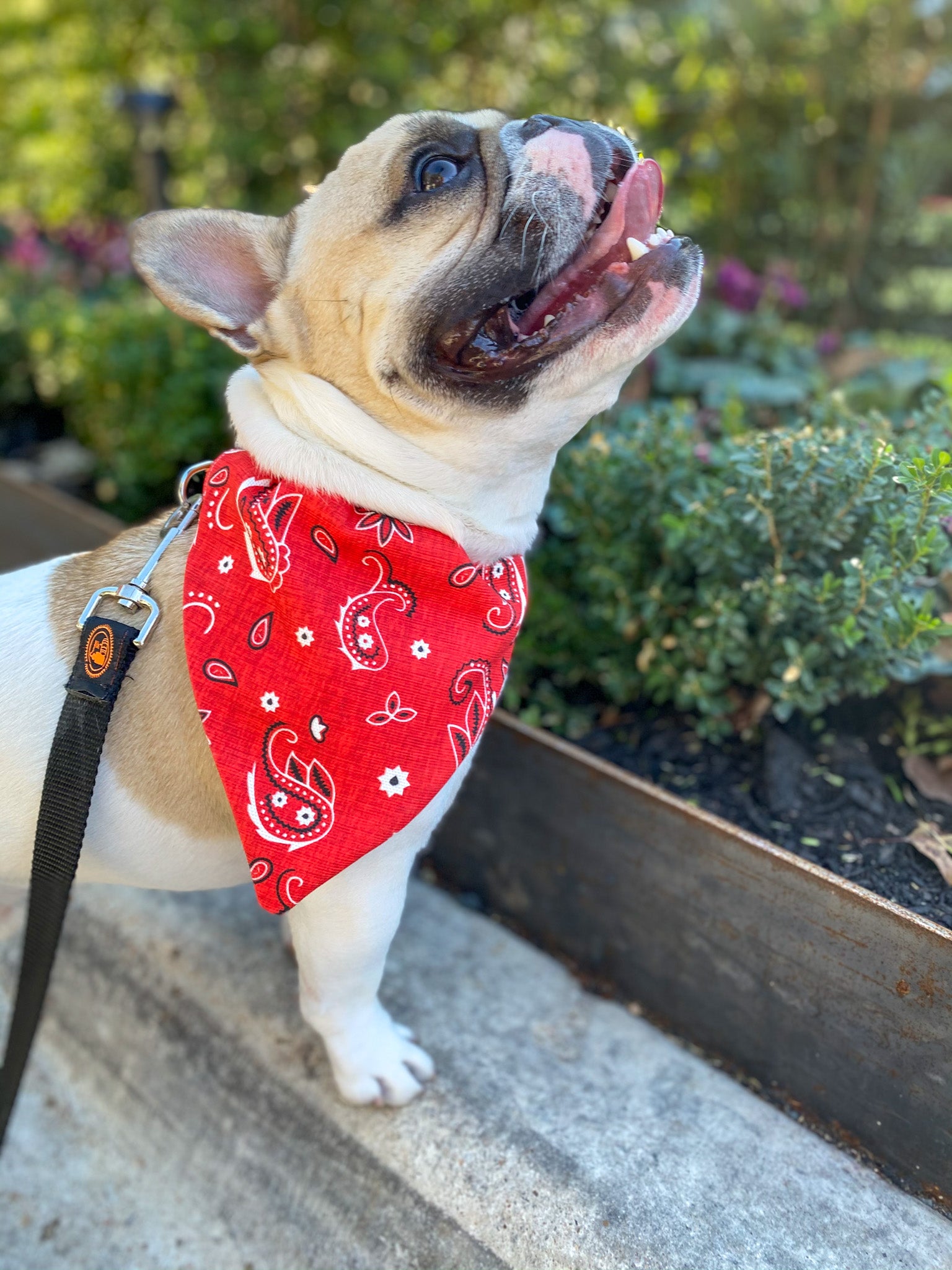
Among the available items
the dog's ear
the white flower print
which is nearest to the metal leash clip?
the dog's ear

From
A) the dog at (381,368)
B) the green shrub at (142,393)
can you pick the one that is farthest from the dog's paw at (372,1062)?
the green shrub at (142,393)

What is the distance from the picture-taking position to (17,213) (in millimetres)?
6879

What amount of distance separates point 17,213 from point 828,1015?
7431 millimetres

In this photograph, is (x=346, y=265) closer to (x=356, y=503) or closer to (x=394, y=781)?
(x=356, y=503)

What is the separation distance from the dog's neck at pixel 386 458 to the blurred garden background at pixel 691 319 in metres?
0.50

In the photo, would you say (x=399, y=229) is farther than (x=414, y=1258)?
No

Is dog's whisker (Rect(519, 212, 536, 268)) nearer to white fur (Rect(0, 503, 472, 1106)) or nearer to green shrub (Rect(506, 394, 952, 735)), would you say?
green shrub (Rect(506, 394, 952, 735))

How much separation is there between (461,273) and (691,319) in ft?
9.14

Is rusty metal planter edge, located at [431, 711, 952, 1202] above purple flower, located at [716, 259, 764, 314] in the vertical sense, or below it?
below

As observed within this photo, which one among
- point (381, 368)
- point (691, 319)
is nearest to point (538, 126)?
point (381, 368)

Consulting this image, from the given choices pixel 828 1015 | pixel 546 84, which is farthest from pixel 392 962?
pixel 546 84

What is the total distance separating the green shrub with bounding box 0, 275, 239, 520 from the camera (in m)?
3.51

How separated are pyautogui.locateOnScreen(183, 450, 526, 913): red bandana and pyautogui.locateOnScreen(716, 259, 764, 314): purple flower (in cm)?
304

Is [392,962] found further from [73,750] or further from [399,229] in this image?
[399,229]
